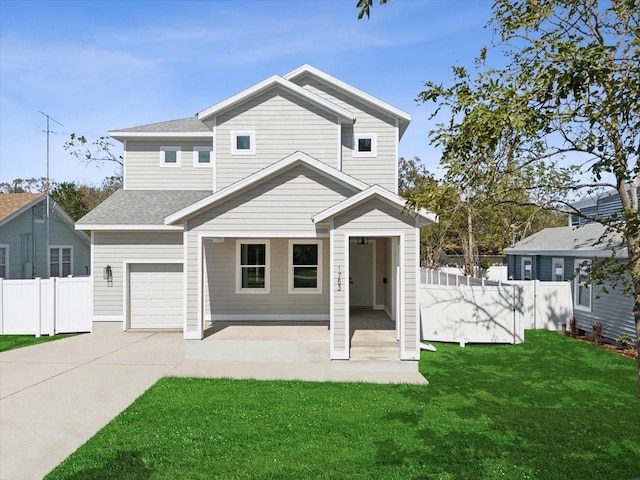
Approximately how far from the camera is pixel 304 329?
427 inches

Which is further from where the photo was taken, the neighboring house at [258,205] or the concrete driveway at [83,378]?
the neighboring house at [258,205]

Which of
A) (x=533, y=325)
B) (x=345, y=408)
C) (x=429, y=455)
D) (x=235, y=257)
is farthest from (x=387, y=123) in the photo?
(x=429, y=455)

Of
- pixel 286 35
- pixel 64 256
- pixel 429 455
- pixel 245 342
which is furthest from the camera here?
pixel 64 256

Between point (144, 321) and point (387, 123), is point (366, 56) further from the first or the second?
point (144, 321)

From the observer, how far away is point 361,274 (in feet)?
Answer: 45.4

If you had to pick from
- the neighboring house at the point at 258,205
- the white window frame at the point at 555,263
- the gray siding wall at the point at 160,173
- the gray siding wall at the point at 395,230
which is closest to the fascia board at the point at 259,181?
the neighboring house at the point at 258,205

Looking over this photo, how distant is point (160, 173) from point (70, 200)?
1846cm

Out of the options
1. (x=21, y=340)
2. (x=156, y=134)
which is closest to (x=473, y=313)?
(x=156, y=134)

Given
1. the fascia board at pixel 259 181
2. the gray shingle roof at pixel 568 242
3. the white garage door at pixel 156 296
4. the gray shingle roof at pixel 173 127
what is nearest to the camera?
the fascia board at pixel 259 181

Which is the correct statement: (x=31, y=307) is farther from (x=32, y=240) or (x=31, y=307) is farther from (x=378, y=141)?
(x=378, y=141)

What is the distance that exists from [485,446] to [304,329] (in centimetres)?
612

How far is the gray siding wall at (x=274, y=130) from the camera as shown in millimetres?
12188

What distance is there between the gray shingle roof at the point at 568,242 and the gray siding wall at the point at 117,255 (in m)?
13.2

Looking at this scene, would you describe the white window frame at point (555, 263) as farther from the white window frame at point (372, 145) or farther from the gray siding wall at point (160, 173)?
the gray siding wall at point (160, 173)
